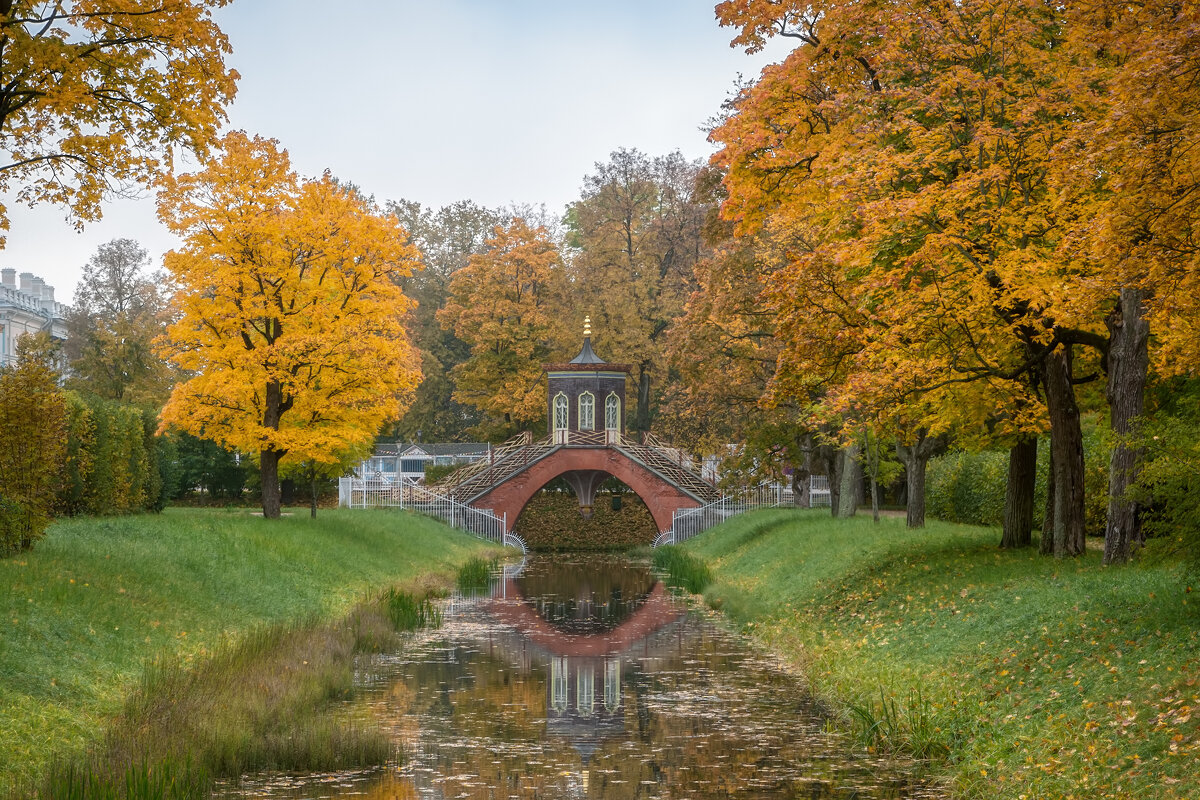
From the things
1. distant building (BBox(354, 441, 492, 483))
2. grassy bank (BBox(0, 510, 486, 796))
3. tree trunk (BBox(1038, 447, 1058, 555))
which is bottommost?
grassy bank (BBox(0, 510, 486, 796))

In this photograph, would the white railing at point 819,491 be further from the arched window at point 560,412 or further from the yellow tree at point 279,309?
the yellow tree at point 279,309

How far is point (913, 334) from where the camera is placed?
14.9 m

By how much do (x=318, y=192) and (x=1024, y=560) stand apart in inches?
629

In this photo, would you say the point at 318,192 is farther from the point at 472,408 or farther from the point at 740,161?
the point at 472,408

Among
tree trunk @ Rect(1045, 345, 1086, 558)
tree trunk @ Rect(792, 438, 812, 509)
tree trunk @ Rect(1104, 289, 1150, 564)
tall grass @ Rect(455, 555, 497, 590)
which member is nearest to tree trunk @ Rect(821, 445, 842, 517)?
tree trunk @ Rect(792, 438, 812, 509)

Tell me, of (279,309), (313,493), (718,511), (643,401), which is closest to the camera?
(279,309)

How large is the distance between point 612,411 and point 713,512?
6229 millimetres

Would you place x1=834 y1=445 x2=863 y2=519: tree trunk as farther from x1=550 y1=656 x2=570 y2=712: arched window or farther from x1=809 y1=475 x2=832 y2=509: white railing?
x1=550 y1=656 x2=570 y2=712: arched window

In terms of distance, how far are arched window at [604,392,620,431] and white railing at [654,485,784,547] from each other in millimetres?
4747

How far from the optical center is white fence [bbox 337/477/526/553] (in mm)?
40844

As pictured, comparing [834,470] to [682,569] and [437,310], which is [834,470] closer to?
[682,569]

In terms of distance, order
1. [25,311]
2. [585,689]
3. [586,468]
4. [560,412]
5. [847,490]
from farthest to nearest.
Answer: [25,311]
[560,412]
[586,468]
[847,490]
[585,689]

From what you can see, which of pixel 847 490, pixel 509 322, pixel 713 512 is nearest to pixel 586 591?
pixel 847 490

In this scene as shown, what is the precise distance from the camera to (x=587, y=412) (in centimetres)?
4612
